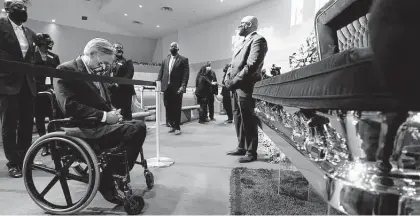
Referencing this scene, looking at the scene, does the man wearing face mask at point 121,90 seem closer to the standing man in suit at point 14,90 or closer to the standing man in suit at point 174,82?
the standing man in suit at point 174,82

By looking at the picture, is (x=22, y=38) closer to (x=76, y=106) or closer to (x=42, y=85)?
(x=42, y=85)

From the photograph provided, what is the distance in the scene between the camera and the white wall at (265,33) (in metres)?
9.27

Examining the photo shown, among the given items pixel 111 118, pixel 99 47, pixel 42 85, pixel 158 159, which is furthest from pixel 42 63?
pixel 111 118

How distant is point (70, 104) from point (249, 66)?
5.65ft

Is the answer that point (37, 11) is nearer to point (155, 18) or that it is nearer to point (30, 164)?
point (155, 18)

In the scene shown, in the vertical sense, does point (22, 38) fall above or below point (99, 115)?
above

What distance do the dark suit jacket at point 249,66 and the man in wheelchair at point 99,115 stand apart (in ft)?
4.27

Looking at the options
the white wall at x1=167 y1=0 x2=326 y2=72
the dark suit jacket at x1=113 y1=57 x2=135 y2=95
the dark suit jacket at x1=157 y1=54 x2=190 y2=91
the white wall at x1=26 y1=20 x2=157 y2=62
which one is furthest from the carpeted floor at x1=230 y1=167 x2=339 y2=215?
the white wall at x1=26 y1=20 x2=157 y2=62

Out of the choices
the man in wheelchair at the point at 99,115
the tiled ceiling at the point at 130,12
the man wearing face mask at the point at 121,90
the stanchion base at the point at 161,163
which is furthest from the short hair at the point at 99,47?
the tiled ceiling at the point at 130,12

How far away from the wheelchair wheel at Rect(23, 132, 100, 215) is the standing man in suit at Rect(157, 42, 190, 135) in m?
3.46

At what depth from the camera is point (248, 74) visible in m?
2.83

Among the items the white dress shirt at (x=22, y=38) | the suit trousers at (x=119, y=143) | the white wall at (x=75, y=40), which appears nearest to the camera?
the suit trousers at (x=119, y=143)

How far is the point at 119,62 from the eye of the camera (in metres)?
4.50

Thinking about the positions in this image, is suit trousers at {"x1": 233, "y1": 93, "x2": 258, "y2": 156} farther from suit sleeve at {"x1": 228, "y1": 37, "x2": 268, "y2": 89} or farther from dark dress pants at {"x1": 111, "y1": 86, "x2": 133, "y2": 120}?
dark dress pants at {"x1": 111, "y1": 86, "x2": 133, "y2": 120}
